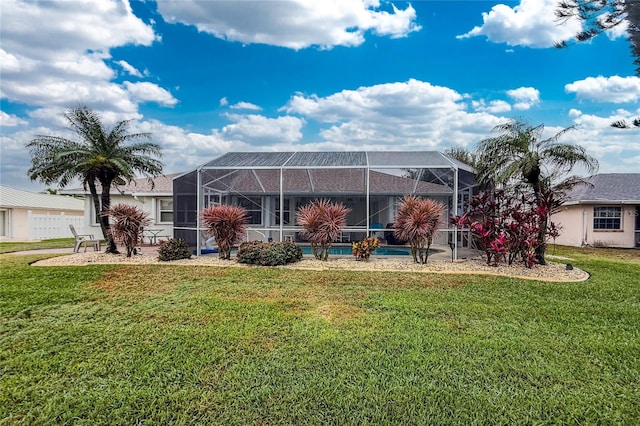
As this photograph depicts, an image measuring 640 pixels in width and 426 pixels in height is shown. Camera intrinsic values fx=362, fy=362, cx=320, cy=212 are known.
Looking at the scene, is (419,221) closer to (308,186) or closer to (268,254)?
(268,254)

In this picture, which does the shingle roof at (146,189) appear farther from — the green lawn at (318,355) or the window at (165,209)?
the green lawn at (318,355)

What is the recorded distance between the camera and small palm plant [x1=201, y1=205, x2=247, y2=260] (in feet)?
36.6

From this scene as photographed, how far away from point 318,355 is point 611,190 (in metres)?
22.3

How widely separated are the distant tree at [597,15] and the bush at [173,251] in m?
11.8

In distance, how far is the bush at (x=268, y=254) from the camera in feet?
34.9

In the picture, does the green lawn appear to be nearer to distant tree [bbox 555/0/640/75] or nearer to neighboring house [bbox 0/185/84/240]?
distant tree [bbox 555/0/640/75]

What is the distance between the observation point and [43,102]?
48.4 ft

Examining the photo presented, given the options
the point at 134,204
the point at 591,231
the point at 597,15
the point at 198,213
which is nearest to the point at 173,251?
the point at 198,213

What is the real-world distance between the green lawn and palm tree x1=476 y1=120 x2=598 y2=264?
401 cm

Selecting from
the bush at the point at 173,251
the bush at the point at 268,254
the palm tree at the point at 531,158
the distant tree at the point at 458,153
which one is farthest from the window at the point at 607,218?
the bush at the point at 173,251

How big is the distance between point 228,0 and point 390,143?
1223cm

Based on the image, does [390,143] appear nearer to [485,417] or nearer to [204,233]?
[204,233]

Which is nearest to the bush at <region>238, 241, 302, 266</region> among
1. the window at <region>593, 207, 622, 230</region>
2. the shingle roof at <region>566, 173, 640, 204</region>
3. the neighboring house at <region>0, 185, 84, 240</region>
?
the shingle roof at <region>566, 173, 640, 204</region>

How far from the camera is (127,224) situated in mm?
11555
